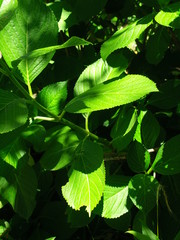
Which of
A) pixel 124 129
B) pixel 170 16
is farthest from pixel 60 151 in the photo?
pixel 170 16

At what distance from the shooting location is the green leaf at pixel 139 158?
1.33 meters

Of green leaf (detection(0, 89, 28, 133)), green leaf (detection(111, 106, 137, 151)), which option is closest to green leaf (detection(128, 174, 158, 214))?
Answer: green leaf (detection(111, 106, 137, 151))

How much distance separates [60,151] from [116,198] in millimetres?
282

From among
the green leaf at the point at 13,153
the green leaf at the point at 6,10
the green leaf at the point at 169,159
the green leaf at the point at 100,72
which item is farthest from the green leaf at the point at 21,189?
the green leaf at the point at 6,10

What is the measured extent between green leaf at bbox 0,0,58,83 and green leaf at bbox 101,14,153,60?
7.3 inches

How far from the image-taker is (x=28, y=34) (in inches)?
46.2

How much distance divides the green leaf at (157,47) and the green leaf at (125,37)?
27 cm

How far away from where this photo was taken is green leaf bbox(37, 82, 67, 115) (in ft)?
4.19

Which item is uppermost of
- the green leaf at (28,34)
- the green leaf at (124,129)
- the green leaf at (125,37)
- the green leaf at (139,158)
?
the green leaf at (28,34)

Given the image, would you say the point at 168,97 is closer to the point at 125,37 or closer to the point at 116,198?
the point at 125,37

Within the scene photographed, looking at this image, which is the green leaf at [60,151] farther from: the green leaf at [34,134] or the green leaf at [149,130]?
the green leaf at [149,130]

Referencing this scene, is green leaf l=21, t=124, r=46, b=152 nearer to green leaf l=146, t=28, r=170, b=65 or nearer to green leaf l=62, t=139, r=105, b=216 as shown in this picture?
green leaf l=62, t=139, r=105, b=216

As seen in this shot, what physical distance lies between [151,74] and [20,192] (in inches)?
30.9

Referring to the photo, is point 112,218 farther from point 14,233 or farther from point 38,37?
point 38,37
